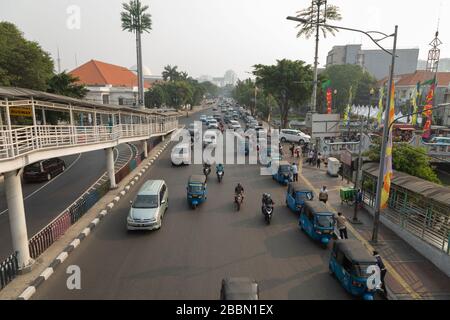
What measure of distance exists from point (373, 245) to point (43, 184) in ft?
70.0

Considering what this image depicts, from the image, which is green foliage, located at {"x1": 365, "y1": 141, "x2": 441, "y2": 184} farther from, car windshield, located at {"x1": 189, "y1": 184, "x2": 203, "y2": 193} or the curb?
the curb

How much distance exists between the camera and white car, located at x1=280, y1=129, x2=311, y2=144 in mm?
40188

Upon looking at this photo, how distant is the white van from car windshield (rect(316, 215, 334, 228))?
23.4 ft

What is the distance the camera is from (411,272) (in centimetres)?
1157

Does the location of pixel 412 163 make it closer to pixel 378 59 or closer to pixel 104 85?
pixel 104 85

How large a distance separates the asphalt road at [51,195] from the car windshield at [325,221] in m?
12.5

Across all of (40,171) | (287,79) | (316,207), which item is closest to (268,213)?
(316,207)

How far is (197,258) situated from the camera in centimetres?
1231

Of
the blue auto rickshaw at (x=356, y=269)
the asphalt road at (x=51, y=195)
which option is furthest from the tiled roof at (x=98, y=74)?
the blue auto rickshaw at (x=356, y=269)

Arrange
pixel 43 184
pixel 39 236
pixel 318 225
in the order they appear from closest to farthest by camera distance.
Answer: pixel 39 236
pixel 318 225
pixel 43 184

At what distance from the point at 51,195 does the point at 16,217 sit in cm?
1007
